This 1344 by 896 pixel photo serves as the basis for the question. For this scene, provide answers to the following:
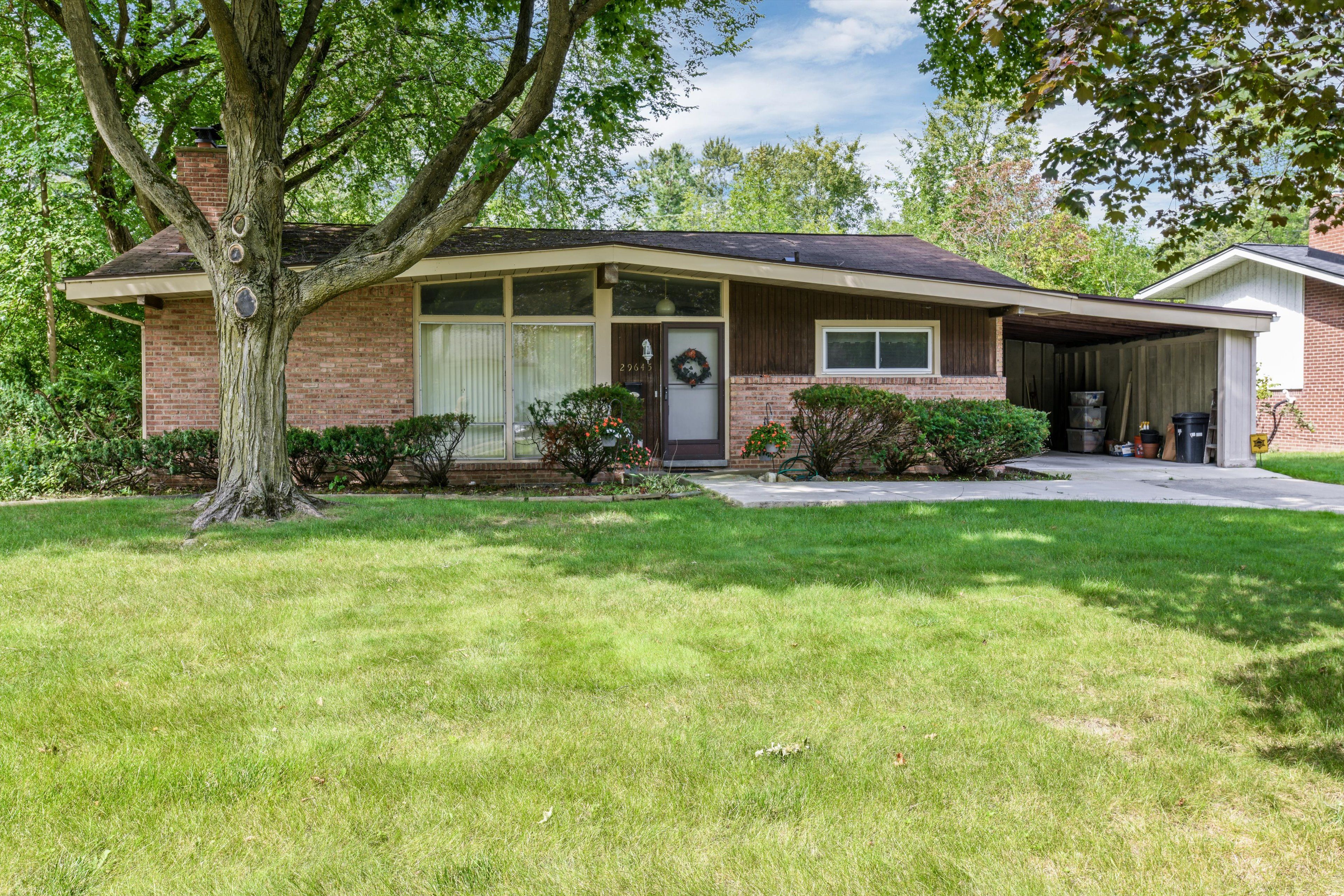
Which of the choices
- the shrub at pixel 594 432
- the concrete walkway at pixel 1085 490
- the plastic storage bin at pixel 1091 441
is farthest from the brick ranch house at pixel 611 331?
the plastic storage bin at pixel 1091 441

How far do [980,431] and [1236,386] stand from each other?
4.76 metres

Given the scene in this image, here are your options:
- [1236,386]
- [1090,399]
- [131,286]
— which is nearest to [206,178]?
[131,286]

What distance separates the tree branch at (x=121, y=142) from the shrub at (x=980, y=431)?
27.0 feet

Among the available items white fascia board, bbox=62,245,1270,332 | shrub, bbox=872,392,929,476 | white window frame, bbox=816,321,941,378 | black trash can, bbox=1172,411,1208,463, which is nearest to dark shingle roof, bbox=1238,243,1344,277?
black trash can, bbox=1172,411,1208,463

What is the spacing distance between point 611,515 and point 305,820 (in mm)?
5552

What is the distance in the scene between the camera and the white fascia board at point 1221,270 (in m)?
16.8

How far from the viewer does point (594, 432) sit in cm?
1012

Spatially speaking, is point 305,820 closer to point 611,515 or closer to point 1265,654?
point 1265,654

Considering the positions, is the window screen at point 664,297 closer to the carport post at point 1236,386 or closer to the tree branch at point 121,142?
the tree branch at point 121,142

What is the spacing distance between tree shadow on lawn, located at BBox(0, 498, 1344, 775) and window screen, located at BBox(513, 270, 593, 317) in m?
3.80

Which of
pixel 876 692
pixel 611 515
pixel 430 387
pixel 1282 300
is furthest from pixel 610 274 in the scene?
pixel 1282 300

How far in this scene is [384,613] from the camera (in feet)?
15.4

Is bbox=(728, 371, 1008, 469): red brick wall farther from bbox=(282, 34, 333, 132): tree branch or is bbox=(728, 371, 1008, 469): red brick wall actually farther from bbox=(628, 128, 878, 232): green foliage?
bbox=(628, 128, 878, 232): green foliage

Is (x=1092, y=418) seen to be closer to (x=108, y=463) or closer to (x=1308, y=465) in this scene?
(x=1308, y=465)
